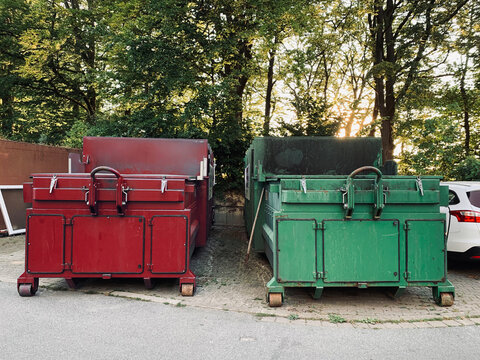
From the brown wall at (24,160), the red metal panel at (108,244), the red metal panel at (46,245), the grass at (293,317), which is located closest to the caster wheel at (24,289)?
the red metal panel at (46,245)

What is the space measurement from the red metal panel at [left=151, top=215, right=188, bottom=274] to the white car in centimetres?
438

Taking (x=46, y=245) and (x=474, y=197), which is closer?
(x=46, y=245)

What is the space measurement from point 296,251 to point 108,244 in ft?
7.91

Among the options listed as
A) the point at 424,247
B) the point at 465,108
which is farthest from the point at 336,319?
the point at 465,108

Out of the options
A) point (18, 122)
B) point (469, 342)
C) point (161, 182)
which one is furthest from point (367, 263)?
point (18, 122)

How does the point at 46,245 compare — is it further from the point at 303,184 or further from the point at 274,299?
the point at 303,184

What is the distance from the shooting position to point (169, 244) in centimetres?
483

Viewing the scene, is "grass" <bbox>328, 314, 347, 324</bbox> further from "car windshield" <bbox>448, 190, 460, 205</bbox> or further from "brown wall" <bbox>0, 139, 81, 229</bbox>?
"brown wall" <bbox>0, 139, 81, 229</bbox>

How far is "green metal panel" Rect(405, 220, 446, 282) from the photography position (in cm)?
448

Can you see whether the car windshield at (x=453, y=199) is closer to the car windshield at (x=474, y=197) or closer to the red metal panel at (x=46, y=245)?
the car windshield at (x=474, y=197)

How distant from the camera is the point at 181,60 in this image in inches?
468

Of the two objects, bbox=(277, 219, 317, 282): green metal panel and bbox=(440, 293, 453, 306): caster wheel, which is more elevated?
bbox=(277, 219, 317, 282): green metal panel

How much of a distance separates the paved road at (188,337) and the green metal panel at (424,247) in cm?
74

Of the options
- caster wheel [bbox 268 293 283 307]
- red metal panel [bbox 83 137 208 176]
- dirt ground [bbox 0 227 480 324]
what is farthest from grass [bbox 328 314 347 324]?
red metal panel [bbox 83 137 208 176]
